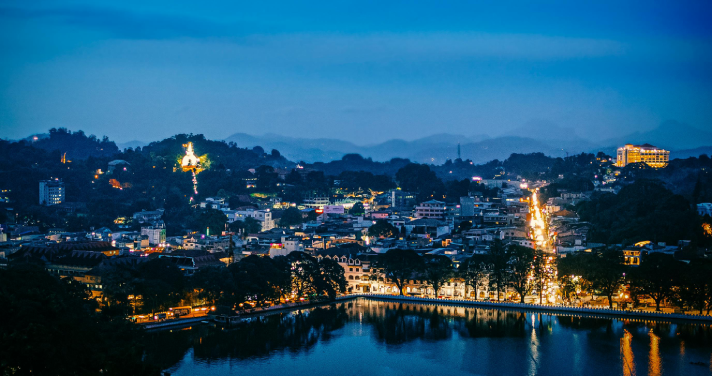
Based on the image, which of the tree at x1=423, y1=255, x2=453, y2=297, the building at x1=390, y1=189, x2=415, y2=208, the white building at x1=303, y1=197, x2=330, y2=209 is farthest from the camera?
the building at x1=390, y1=189, x2=415, y2=208

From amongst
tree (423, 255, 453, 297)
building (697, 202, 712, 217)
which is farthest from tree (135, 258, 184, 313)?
building (697, 202, 712, 217)

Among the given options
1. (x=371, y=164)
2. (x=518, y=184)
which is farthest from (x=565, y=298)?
(x=371, y=164)

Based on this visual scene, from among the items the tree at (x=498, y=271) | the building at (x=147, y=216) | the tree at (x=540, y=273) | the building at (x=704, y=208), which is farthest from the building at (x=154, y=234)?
the building at (x=704, y=208)

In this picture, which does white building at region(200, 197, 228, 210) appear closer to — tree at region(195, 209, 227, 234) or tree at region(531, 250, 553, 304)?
tree at region(195, 209, 227, 234)

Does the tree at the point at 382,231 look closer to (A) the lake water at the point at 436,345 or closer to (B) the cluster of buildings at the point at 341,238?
(B) the cluster of buildings at the point at 341,238

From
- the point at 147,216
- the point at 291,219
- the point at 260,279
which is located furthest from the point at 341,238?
the point at 147,216

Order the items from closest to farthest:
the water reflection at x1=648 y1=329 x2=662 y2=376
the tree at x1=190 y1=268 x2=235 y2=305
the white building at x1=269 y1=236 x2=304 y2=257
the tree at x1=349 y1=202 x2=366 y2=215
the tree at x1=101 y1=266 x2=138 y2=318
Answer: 1. the water reflection at x1=648 y1=329 x2=662 y2=376
2. the tree at x1=101 y1=266 x2=138 y2=318
3. the tree at x1=190 y1=268 x2=235 y2=305
4. the white building at x1=269 y1=236 x2=304 y2=257
5. the tree at x1=349 y1=202 x2=366 y2=215

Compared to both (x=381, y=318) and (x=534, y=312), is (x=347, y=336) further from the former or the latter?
(x=534, y=312)
